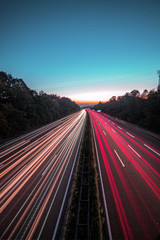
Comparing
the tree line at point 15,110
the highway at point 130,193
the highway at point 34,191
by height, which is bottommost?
the highway at point 130,193

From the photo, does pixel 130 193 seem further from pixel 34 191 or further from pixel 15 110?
pixel 15 110

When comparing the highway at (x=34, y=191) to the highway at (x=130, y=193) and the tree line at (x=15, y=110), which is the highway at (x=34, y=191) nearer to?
the highway at (x=130, y=193)

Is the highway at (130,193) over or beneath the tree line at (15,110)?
beneath

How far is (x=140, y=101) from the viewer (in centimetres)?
3541

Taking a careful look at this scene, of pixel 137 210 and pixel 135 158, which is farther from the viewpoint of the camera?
pixel 135 158

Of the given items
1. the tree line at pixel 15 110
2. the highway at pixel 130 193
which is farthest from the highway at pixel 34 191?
the tree line at pixel 15 110

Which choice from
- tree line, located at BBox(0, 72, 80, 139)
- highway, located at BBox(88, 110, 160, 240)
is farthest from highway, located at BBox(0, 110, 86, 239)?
tree line, located at BBox(0, 72, 80, 139)

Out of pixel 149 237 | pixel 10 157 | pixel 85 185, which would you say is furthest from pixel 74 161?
pixel 10 157

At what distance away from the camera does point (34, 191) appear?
7.36m

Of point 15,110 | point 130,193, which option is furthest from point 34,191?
point 15,110

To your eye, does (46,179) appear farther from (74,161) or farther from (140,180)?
(140,180)

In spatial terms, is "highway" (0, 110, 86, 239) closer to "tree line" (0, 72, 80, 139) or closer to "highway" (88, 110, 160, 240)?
"highway" (88, 110, 160, 240)

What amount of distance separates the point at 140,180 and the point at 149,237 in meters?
4.40

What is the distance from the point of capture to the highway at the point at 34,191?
5.18 meters
